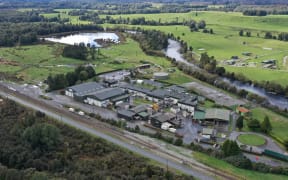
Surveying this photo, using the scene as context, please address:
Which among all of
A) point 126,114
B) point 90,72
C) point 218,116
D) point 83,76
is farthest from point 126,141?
point 90,72

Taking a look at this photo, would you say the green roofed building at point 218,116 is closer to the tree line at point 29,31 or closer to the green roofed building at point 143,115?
the green roofed building at point 143,115

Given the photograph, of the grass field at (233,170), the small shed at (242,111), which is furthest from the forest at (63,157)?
the small shed at (242,111)

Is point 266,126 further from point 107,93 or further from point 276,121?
point 107,93

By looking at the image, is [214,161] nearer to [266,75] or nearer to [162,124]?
[162,124]

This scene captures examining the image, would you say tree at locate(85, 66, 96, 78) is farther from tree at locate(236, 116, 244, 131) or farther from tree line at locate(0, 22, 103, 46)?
tree line at locate(0, 22, 103, 46)

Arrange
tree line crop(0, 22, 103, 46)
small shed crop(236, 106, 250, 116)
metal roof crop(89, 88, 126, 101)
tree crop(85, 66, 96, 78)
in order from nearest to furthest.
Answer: small shed crop(236, 106, 250, 116) → metal roof crop(89, 88, 126, 101) → tree crop(85, 66, 96, 78) → tree line crop(0, 22, 103, 46)

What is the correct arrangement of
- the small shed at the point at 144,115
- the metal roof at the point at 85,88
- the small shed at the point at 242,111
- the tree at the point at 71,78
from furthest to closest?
1. the tree at the point at 71,78
2. the metal roof at the point at 85,88
3. the small shed at the point at 242,111
4. the small shed at the point at 144,115

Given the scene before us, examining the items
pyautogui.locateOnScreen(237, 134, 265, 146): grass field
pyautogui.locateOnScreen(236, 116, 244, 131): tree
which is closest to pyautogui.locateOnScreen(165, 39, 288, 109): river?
pyautogui.locateOnScreen(236, 116, 244, 131): tree
